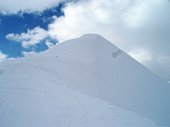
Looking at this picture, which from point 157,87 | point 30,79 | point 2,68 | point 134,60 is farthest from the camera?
point 134,60

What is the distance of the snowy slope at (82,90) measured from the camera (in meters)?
18.1

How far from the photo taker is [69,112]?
18.7 m

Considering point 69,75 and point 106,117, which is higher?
→ point 69,75

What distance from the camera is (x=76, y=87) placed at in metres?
22.9

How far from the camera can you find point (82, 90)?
895 inches

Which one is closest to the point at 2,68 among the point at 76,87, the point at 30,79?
the point at 30,79

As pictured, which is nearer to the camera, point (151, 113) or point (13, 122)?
point (13, 122)

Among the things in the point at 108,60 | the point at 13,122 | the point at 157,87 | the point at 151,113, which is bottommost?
the point at 13,122

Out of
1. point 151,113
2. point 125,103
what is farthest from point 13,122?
point 151,113

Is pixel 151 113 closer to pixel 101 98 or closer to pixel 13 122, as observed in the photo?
pixel 101 98

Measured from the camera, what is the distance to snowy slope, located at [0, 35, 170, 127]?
18.1 m

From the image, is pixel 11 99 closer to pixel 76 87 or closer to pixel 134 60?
pixel 76 87

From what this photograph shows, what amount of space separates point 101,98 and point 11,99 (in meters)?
7.67

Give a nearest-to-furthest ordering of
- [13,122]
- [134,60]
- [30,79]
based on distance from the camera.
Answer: [13,122], [30,79], [134,60]
